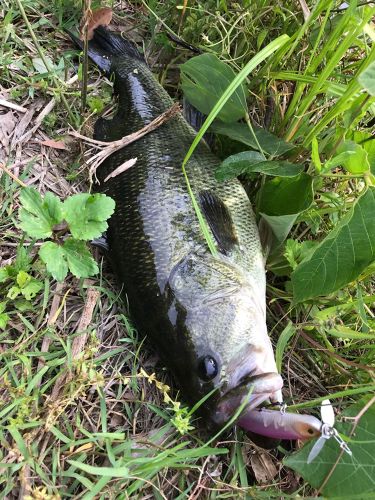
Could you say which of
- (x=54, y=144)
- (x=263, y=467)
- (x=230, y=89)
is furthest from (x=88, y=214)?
(x=263, y=467)

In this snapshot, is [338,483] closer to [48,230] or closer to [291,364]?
[291,364]

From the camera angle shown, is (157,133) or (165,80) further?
(165,80)

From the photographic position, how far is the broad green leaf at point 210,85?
263cm

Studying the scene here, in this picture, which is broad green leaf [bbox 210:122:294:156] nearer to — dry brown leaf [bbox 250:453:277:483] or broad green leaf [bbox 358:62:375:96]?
broad green leaf [bbox 358:62:375:96]

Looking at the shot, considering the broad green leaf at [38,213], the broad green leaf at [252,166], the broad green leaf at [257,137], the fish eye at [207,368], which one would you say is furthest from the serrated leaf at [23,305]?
the broad green leaf at [257,137]

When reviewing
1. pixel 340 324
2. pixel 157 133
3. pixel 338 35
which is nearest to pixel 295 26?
pixel 338 35

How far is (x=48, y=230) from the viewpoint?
2.52 metres

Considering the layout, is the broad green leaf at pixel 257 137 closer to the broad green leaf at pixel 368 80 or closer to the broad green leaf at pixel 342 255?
the broad green leaf at pixel 342 255

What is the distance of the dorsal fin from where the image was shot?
2.61 meters

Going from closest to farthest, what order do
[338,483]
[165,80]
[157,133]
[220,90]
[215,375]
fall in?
[338,483]
[215,375]
[220,90]
[157,133]
[165,80]

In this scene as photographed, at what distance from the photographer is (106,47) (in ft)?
11.0

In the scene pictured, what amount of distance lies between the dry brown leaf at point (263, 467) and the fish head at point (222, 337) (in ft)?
1.23

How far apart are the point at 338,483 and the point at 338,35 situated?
79.6 inches

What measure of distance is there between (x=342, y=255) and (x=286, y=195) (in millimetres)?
518
